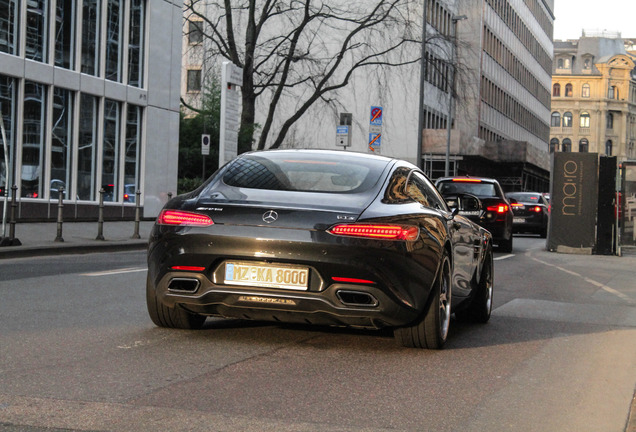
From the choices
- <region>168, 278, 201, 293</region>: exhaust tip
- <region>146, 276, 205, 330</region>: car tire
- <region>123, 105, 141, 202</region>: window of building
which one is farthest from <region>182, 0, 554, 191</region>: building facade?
<region>168, 278, 201, 293</region>: exhaust tip

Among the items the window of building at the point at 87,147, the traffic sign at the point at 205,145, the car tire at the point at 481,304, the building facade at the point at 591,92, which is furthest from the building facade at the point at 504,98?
the car tire at the point at 481,304

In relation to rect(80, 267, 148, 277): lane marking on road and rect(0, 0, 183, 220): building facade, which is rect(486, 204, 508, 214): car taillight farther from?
rect(0, 0, 183, 220): building facade

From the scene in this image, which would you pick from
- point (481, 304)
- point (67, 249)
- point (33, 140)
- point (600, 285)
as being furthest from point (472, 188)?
point (481, 304)

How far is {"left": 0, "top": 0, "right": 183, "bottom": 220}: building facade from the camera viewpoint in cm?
A: 2467

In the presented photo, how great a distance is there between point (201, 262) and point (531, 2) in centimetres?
10310

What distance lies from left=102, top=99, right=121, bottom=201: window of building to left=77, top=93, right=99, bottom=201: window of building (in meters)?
0.49

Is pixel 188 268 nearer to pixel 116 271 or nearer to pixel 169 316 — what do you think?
pixel 169 316

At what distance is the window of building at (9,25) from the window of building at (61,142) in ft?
6.56

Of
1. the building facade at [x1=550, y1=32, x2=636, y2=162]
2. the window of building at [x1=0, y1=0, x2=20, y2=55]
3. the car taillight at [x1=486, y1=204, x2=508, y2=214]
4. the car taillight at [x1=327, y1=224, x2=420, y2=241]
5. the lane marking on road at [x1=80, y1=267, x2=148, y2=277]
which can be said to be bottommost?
the lane marking on road at [x1=80, y1=267, x2=148, y2=277]

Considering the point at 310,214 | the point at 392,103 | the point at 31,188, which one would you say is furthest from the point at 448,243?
the point at 392,103

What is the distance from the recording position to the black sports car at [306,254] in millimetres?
6535

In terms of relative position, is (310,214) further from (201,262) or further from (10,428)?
(10,428)

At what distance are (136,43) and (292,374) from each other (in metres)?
25.5

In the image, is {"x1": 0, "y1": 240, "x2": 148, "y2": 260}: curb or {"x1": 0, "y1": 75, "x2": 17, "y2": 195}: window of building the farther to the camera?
{"x1": 0, "y1": 75, "x2": 17, "y2": 195}: window of building
